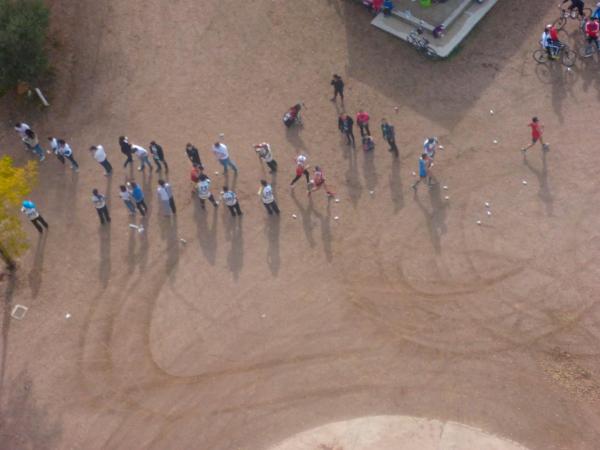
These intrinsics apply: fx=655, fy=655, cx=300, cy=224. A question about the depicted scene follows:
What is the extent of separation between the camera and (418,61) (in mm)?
24250

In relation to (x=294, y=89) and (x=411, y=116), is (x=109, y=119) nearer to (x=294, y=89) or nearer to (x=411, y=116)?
(x=294, y=89)

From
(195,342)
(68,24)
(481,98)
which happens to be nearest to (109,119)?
(68,24)

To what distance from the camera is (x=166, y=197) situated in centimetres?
2064

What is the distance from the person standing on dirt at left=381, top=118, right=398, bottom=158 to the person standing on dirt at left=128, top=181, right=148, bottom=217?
810 cm

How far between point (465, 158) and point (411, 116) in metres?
2.59

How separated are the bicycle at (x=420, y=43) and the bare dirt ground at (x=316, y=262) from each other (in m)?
0.49

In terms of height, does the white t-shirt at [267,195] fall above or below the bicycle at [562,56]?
below

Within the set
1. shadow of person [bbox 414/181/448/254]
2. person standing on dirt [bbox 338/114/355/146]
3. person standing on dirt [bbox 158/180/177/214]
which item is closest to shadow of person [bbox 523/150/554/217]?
shadow of person [bbox 414/181/448/254]

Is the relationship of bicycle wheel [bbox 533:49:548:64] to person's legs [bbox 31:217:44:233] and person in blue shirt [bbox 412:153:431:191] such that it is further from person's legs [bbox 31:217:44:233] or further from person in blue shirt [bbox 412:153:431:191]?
person's legs [bbox 31:217:44:233]

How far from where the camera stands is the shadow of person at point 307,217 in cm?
2034

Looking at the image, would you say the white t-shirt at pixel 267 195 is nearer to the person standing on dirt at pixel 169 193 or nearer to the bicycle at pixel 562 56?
the person standing on dirt at pixel 169 193

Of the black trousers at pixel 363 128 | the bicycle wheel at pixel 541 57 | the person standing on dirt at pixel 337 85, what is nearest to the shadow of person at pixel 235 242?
the black trousers at pixel 363 128

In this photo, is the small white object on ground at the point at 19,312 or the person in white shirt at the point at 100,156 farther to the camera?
the person in white shirt at the point at 100,156

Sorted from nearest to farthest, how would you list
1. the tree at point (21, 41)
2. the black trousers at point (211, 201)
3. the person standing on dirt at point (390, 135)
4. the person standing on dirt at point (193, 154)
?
the person standing on dirt at point (390, 135) → the black trousers at point (211, 201) → the person standing on dirt at point (193, 154) → the tree at point (21, 41)
